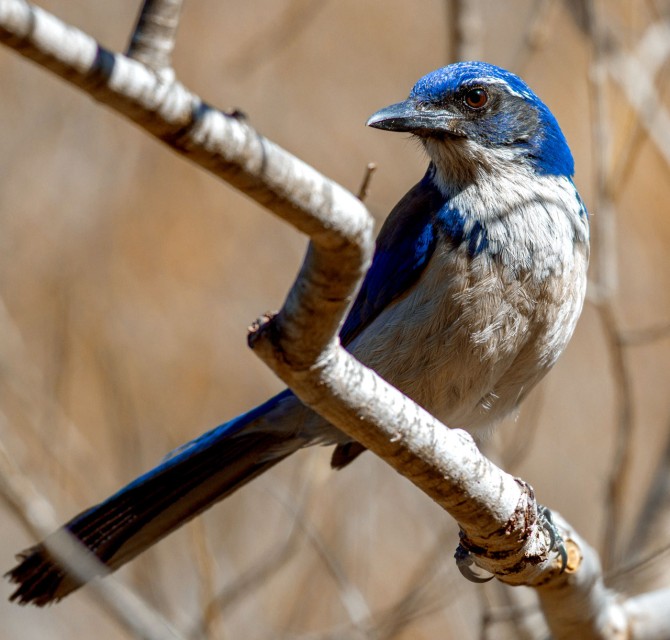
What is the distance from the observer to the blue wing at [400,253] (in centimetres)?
408

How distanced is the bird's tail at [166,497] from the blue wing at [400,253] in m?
0.48

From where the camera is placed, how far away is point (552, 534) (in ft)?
11.7

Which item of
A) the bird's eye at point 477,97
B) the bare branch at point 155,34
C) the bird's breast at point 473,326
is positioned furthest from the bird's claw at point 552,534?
the bare branch at point 155,34

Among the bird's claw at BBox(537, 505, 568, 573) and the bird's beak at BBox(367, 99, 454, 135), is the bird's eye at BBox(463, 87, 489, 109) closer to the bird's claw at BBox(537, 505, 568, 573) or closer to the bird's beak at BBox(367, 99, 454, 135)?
the bird's beak at BBox(367, 99, 454, 135)

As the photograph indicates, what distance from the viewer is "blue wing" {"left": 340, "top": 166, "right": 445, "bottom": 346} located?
408 cm

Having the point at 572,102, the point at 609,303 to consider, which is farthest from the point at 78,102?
the point at 609,303

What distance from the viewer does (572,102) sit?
343 inches

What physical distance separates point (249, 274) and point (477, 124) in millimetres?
4410

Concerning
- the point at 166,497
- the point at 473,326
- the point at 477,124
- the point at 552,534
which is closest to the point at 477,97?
the point at 477,124

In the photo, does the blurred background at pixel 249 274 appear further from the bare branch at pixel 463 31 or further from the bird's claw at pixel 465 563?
the bird's claw at pixel 465 563

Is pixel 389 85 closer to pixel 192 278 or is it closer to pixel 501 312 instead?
pixel 192 278

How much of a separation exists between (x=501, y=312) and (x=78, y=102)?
4927 millimetres

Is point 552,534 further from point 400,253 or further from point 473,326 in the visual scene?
point 400,253

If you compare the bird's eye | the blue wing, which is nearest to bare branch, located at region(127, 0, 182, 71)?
the blue wing
